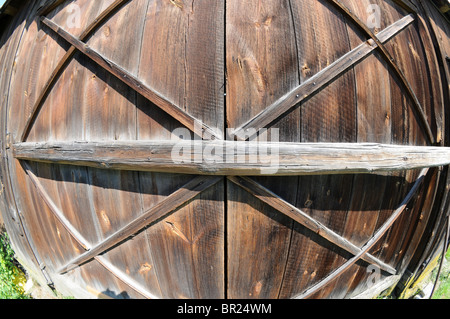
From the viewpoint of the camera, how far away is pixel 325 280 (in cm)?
249

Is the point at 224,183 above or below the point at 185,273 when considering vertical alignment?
above

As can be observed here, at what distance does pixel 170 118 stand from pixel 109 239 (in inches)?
50.5

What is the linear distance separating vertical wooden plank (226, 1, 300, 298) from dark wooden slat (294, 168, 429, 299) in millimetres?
740

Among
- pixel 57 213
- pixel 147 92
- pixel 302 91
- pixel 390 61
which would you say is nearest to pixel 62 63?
pixel 147 92

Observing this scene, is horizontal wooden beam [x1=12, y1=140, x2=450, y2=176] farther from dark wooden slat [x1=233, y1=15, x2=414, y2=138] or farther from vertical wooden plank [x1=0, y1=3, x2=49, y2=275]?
vertical wooden plank [x1=0, y1=3, x2=49, y2=275]

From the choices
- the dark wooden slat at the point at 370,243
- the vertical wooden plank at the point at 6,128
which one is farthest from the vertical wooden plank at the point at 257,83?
the vertical wooden plank at the point at 6,128

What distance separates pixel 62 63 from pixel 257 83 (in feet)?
6.01

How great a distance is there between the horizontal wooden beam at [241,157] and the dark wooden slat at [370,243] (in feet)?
2.07

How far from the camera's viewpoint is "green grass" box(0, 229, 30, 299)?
11.0 ft

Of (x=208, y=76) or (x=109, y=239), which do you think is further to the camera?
(x=109, y=239)

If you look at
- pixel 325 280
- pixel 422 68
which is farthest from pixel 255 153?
pixel 422 68

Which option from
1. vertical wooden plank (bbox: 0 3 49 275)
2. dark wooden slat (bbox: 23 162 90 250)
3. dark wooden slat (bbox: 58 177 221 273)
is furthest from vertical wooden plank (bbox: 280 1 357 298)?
vertical wooden plank (bbox: 0 3 49 275)

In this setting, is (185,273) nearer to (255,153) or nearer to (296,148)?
(255,153)

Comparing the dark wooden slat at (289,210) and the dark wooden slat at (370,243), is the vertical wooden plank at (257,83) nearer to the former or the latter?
the dark wooden slat at (289,210)
